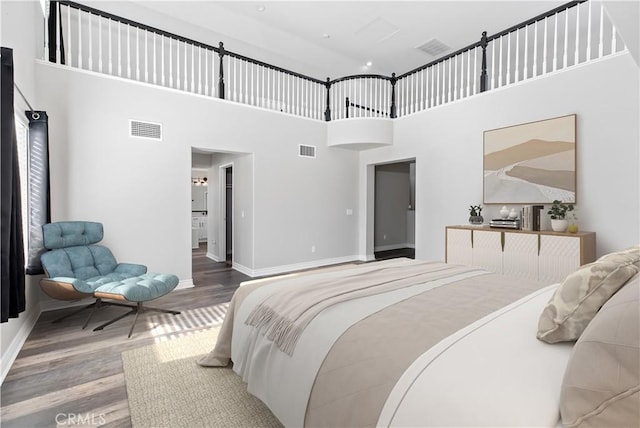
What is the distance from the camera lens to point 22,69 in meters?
2.99

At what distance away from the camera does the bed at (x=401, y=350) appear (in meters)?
0.94

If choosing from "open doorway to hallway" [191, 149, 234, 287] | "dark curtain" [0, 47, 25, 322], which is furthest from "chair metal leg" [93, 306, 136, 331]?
"open doorway to hallway" [191, 149, 234, 287]

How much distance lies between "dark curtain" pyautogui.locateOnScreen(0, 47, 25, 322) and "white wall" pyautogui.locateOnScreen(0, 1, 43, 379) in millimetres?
457

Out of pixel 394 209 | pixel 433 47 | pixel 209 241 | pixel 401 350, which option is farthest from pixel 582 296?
pixel 394 209

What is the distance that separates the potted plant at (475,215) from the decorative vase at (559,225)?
2.98 feet

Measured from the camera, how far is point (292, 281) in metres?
2.15

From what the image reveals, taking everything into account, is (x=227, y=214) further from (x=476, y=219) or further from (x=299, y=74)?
A: (x=476, y=219)

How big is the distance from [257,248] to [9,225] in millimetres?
3582

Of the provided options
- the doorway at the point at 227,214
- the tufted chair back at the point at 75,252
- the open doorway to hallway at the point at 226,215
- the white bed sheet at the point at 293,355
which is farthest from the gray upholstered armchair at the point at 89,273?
the doorway at the point at 227,214

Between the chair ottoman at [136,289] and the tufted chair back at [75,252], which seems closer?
the chair ottoman at [136,289]

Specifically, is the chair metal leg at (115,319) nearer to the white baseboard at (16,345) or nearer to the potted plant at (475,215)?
the white baseboard at (16,345)

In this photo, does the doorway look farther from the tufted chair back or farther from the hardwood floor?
the tufted chair back

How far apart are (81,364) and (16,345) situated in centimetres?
66

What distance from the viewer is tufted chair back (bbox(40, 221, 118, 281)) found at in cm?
320
